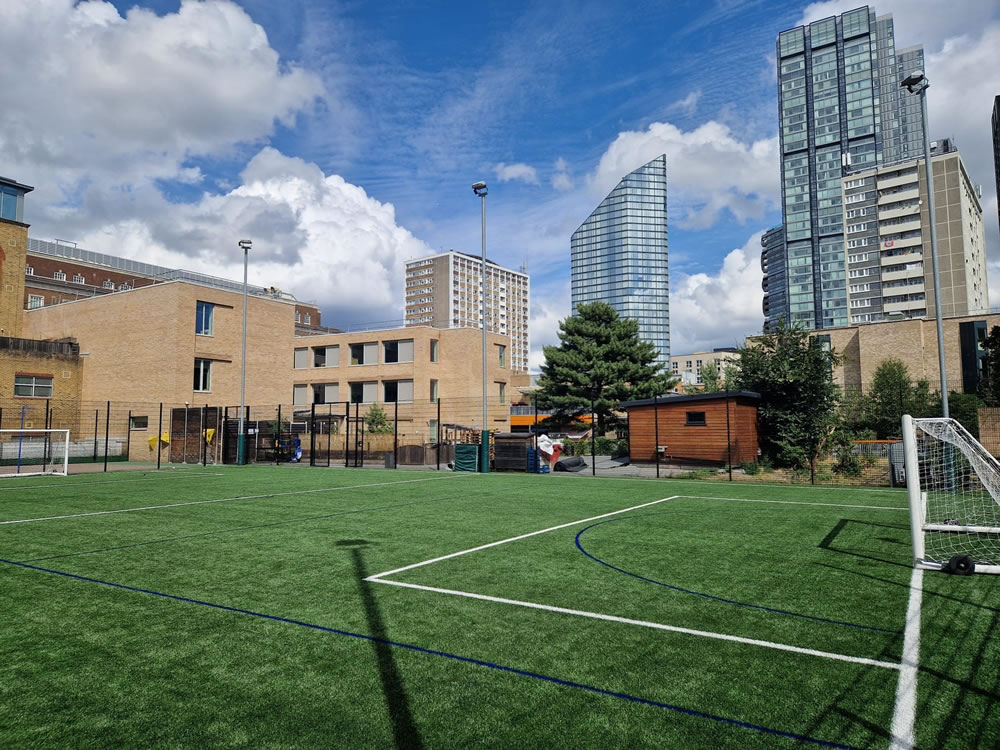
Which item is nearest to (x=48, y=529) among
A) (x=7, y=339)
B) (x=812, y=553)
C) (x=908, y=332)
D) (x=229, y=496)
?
(x=229, y=496)

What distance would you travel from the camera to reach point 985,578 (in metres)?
6.54

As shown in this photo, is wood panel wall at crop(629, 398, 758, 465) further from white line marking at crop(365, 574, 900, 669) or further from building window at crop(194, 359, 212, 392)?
building window at crop(194, 359, 212, 392)

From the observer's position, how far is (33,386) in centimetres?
3891

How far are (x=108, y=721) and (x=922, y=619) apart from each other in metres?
5.92

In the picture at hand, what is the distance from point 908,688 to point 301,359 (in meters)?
61.2

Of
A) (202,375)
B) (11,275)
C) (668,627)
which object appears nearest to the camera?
(668,627)

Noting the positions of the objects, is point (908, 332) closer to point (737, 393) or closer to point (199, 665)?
point (737, 393)

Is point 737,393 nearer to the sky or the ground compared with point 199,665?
nearer to the sky

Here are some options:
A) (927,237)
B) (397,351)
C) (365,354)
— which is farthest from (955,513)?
(927,237)

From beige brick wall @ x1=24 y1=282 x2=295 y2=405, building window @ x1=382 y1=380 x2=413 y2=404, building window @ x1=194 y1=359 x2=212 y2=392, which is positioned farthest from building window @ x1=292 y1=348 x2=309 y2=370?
building window @ x1=194 y1=359 x2=212 y2=392

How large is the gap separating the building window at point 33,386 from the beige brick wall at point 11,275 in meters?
7.56

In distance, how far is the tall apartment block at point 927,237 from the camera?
92.4 m

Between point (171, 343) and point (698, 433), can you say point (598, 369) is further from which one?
point (171, 343)

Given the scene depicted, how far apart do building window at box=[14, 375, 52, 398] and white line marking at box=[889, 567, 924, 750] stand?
46.4 meters
